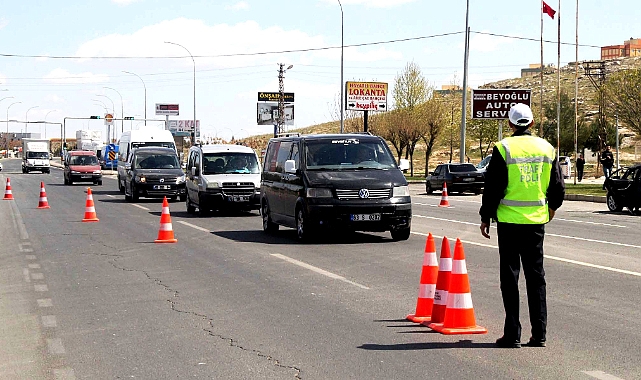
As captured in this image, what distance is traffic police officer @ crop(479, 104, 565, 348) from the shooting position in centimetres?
812

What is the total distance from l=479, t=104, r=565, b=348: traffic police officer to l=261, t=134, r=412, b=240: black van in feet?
30.4

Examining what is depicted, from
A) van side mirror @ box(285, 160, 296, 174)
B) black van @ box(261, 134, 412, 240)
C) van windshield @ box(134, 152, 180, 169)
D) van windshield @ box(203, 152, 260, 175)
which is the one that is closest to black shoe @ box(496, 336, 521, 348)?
black van @ box(261, 134, 412, 240)

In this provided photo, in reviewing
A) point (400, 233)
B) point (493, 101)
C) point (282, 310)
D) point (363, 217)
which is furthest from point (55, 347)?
point (493, 101)

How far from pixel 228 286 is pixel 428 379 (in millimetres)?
5522

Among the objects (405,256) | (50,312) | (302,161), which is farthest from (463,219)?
(50,312)

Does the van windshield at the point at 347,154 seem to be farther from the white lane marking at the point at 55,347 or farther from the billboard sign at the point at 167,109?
the billboard sign at the point at 167,109

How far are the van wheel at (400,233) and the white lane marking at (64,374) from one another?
11.1m

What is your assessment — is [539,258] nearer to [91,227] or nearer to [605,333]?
[605,333]

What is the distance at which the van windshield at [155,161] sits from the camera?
114ft

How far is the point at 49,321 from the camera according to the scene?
9.77 m

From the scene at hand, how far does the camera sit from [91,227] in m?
22.6

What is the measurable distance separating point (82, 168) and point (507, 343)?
1890 inches

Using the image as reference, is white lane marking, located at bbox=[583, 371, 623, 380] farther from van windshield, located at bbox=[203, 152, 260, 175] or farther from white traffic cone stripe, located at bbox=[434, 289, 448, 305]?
van windshield, located at bbox=[203, 152, 260, 175]

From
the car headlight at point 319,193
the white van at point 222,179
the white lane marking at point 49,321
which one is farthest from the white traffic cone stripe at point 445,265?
the white van at point 222,179
